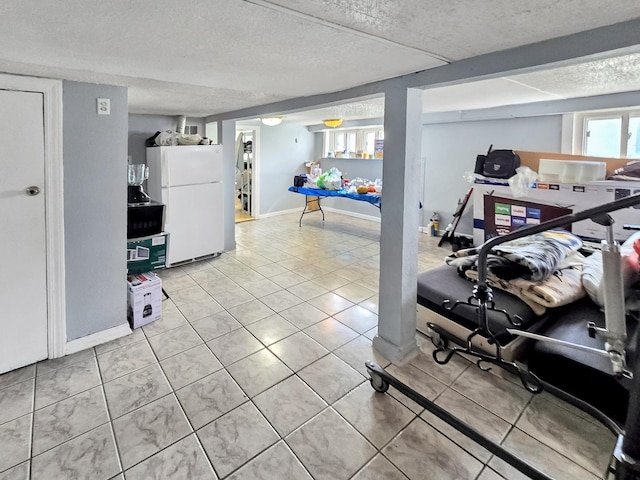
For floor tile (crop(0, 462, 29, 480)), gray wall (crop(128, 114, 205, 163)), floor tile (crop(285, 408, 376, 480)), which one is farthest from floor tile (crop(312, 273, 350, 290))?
gray wall (crop(128, 114, 205, 163))

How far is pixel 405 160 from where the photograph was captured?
2.23m

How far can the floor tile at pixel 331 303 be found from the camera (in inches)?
127

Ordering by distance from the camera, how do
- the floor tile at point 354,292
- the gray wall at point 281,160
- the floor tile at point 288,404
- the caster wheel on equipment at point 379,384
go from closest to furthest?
1. the floor tile at point 288,404
2. the caster wheel on equipment at point 379,384
3. the floor tile at point 354,292
4. the gray wall at point 281,160

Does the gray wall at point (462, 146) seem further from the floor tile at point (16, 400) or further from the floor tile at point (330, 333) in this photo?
the floor tile at point (16, 400)

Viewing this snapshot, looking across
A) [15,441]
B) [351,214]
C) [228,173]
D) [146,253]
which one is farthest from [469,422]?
[351,214]

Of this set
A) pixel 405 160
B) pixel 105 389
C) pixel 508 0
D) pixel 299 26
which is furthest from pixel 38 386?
pixel 508 0

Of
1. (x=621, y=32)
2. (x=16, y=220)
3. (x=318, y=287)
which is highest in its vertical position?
(x=621, y=32)

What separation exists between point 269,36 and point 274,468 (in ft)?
6.24

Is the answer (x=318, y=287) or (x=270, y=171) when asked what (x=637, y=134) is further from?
(x=270, y=171)

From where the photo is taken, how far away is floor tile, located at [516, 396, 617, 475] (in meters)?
1.66

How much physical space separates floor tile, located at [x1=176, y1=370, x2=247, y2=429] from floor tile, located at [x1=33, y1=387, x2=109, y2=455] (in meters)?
0.43

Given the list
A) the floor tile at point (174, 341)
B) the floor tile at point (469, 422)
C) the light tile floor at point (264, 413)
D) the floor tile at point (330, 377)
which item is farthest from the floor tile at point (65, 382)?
the floor tile at point (469, 422)

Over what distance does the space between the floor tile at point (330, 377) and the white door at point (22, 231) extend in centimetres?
185

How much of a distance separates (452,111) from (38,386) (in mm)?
5480
